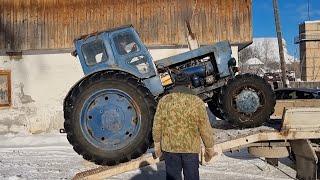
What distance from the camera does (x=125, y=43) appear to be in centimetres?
652

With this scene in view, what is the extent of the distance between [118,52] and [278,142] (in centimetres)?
261

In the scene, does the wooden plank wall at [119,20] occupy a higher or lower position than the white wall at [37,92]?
higher

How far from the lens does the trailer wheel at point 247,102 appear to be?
21.3 feet

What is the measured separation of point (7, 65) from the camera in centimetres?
1566

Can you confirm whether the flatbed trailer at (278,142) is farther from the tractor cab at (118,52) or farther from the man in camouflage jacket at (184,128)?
the tractor cab at (118,52)

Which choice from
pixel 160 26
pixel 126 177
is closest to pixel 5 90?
pixel 160 26

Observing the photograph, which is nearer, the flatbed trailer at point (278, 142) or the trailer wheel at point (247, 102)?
the flatbed trailer at point (278, 142)

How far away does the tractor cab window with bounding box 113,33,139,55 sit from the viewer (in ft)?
21.3

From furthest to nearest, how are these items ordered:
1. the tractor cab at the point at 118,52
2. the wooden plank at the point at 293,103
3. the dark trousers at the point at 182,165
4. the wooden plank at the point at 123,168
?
the wooden plank at the point at 293,103
the tractor cab at the point at 118,52
the wooden plank at the point at 123,168
the dark trousers at the point at 182,165

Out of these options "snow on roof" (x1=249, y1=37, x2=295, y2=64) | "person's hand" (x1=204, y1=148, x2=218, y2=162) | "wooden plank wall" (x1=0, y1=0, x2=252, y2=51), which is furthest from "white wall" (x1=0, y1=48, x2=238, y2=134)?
"snow on roof" (x1=249, y1=37, x2=295, y2=64)

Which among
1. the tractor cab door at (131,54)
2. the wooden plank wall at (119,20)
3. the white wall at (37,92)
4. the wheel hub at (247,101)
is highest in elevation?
the wooden plank wall at (119,20)

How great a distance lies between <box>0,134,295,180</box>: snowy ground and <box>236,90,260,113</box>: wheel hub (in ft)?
6.81

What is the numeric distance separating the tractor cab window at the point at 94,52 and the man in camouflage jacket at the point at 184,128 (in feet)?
5.94

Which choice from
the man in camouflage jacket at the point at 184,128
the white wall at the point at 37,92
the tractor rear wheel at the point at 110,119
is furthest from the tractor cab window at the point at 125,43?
the white wall at the point at 37,92
